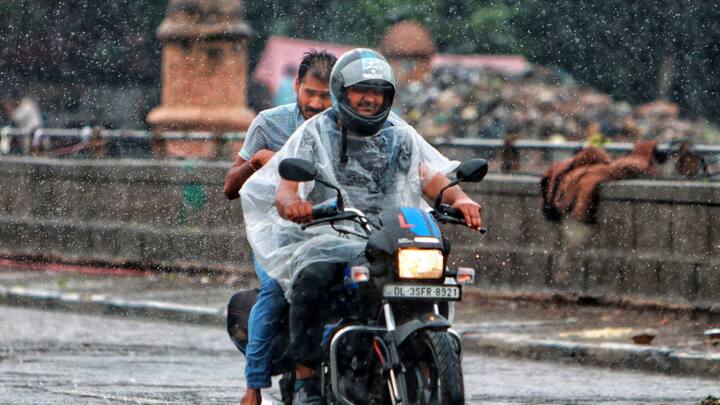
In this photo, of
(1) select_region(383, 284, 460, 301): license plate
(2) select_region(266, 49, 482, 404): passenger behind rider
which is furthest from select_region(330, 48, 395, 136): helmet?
(1) select_region(383, 284, 460, 301): license plate

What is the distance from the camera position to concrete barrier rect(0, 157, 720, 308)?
46.5 ft

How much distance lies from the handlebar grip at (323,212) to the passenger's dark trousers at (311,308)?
10.6 inches

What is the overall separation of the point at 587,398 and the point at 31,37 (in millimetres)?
41756

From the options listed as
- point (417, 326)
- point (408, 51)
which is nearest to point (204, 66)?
point (408, 51)

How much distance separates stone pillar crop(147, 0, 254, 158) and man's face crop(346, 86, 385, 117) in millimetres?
20482

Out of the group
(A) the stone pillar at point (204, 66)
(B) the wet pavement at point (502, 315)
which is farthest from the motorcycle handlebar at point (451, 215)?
(A) the stone pillar at point (204, 66)

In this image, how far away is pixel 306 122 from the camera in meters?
7.95

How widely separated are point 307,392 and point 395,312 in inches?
33.2

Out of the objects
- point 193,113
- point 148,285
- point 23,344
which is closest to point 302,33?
point 193,113

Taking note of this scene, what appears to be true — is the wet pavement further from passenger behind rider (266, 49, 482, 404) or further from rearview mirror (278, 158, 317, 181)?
rearview mirror (278, 158, 317, 181)

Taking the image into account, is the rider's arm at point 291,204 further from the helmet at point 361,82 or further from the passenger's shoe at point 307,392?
the passenger's shoe at point 307,392

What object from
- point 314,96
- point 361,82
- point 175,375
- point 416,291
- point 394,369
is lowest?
point 175,375

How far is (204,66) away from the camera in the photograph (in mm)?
29078

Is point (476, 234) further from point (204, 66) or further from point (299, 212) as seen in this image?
point (204, 66)
